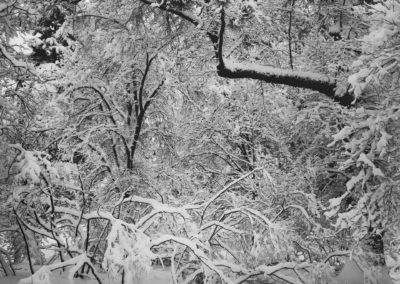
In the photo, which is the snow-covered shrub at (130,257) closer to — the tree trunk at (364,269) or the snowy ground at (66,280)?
the snowy ground at (66,280)

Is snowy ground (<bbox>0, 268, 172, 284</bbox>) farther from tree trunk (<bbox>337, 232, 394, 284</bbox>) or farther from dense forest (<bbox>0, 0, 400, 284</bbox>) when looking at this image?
tree trunk (<bbox>337, 232, 394, 284</bbox>)

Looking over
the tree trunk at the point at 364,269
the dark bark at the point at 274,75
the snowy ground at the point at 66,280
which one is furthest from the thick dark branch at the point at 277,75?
the snowy ground at the point at 66,280

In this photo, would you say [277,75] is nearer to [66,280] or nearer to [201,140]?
[66,280]

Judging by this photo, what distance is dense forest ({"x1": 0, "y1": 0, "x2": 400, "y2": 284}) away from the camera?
477 centimetres

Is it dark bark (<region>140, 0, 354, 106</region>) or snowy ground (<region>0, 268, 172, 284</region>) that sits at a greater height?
dark bark (<region>140, 0, 354, 106</region>)

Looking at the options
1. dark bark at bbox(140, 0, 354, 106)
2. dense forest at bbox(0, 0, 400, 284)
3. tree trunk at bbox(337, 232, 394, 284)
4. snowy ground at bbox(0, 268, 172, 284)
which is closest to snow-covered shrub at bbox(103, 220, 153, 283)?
dense forest at bbox(0, 0, 400, 284)

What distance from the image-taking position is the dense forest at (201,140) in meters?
4.77

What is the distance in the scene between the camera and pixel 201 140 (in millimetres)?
12695

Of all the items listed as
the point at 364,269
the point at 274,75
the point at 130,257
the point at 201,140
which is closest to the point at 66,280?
the point at 130,257

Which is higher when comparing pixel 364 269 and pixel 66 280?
pixel 66 280

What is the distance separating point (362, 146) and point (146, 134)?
269 inches

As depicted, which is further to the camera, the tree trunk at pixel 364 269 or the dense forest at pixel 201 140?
the tree trunk at pixel 364 269

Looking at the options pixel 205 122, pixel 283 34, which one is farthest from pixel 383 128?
pixel 205 122

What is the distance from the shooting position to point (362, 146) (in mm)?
4656
